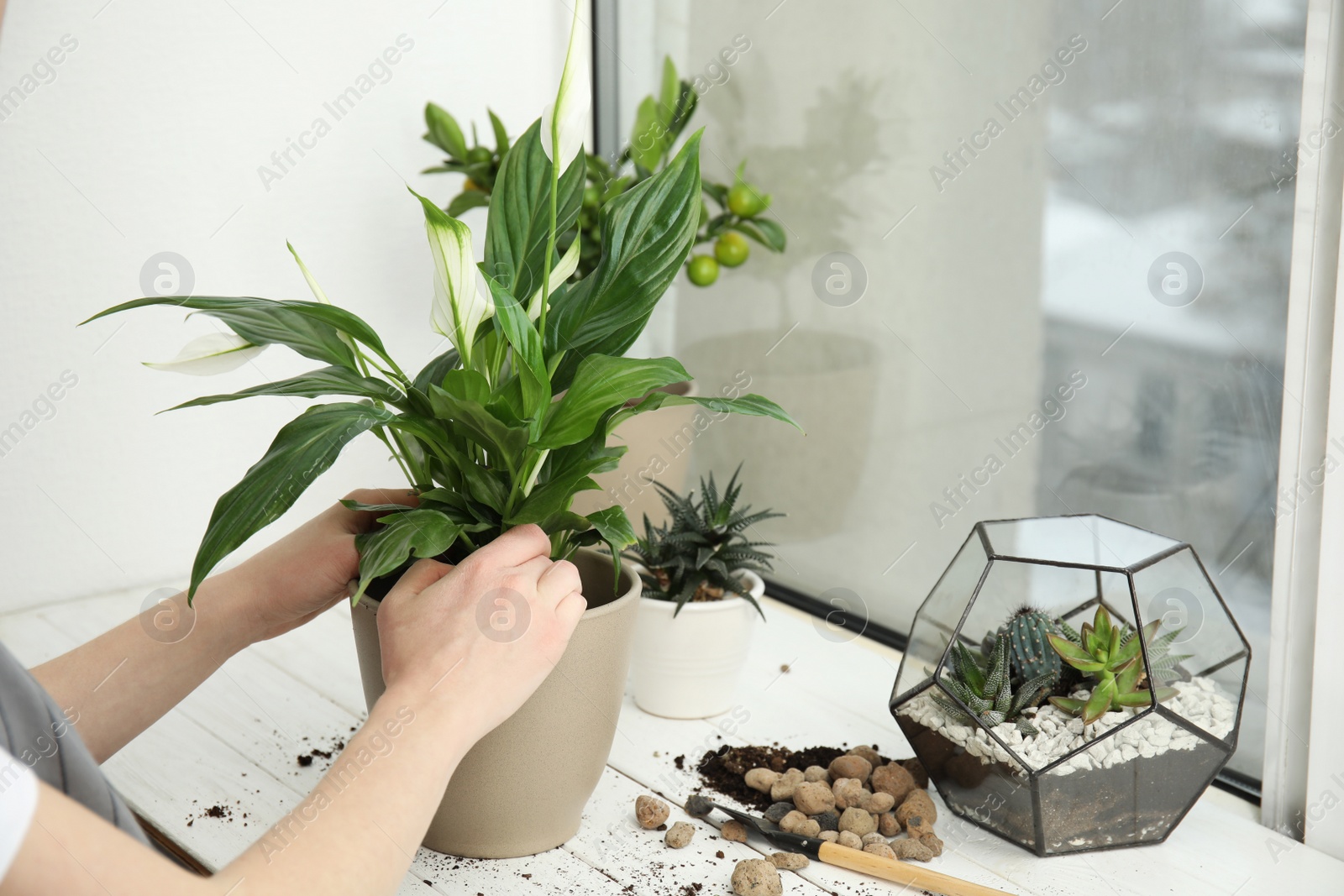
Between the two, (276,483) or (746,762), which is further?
(746,762)

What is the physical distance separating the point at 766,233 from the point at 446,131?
16.1 inches

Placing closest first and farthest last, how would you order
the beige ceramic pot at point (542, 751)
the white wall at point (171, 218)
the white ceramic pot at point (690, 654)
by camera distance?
the beige ceramic pot at point (542, 751) < the white ceramic pot at point (690, 654) < the white wall at point (171, 218)

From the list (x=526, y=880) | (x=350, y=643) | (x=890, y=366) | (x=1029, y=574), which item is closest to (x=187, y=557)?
(x=350, y=643)

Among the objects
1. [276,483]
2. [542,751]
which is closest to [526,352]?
[276,483]

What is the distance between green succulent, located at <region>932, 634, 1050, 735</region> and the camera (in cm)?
70

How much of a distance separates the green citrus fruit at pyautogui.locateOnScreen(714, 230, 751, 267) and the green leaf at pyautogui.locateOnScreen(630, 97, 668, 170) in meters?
0.12

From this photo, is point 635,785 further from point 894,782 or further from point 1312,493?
point 1312,493

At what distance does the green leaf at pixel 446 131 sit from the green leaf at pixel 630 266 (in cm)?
62

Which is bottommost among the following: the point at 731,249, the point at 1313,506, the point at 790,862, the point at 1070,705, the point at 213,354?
the point at 790,862

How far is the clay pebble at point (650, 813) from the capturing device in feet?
→ 2.41

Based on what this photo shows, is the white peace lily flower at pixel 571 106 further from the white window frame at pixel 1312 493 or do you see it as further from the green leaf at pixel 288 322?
the white window frame at pixel 1312 493

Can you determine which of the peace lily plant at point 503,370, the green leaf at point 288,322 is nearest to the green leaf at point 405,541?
the peace lily plant at point 503,370

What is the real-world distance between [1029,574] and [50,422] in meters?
1.05

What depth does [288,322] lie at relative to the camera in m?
0.60
